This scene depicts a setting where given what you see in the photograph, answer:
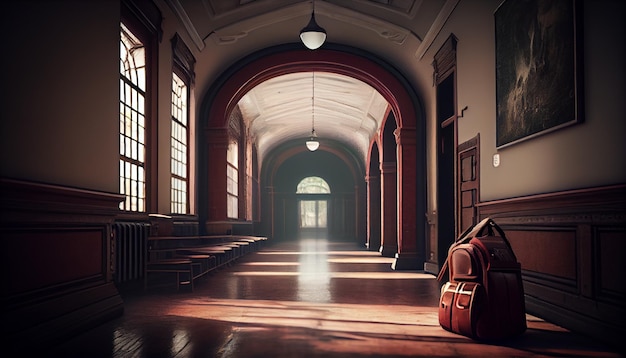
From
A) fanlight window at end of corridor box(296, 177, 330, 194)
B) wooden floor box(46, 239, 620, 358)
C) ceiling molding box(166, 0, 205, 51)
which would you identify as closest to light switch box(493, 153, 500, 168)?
wooden floor box(46, 239, 620, 358)

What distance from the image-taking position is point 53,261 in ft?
14.4

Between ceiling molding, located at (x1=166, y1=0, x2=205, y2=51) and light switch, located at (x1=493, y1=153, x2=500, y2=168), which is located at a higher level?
ceiling molding, located at (x1=166, y1=0, x2=205, y2=51)

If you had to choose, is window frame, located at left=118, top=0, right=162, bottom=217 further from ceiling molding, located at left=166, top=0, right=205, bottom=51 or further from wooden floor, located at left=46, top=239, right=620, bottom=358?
wooden floor, located at left=46, top=239, right=620, bottom=358

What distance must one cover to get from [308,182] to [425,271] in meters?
21.7

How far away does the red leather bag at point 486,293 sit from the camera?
4250 millimetres

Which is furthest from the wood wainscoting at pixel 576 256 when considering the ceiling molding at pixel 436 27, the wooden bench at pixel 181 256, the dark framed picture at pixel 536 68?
the wooden bench at pixel 181 256

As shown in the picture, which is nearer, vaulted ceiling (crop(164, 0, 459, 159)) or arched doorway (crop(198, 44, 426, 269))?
vaulted ceiling (crop(164, 0, 459, 159))

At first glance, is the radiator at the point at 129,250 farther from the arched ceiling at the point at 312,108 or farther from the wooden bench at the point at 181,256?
the arched ceiling at the point at 312,108

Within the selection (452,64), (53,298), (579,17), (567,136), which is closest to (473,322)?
(567,136)

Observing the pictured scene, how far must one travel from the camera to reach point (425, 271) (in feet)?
34.2

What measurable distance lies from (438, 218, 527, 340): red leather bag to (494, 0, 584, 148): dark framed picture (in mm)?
1277

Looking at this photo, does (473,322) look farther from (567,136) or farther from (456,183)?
(456,183)

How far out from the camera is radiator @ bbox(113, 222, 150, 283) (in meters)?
6.14

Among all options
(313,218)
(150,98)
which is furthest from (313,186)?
(150,98)
